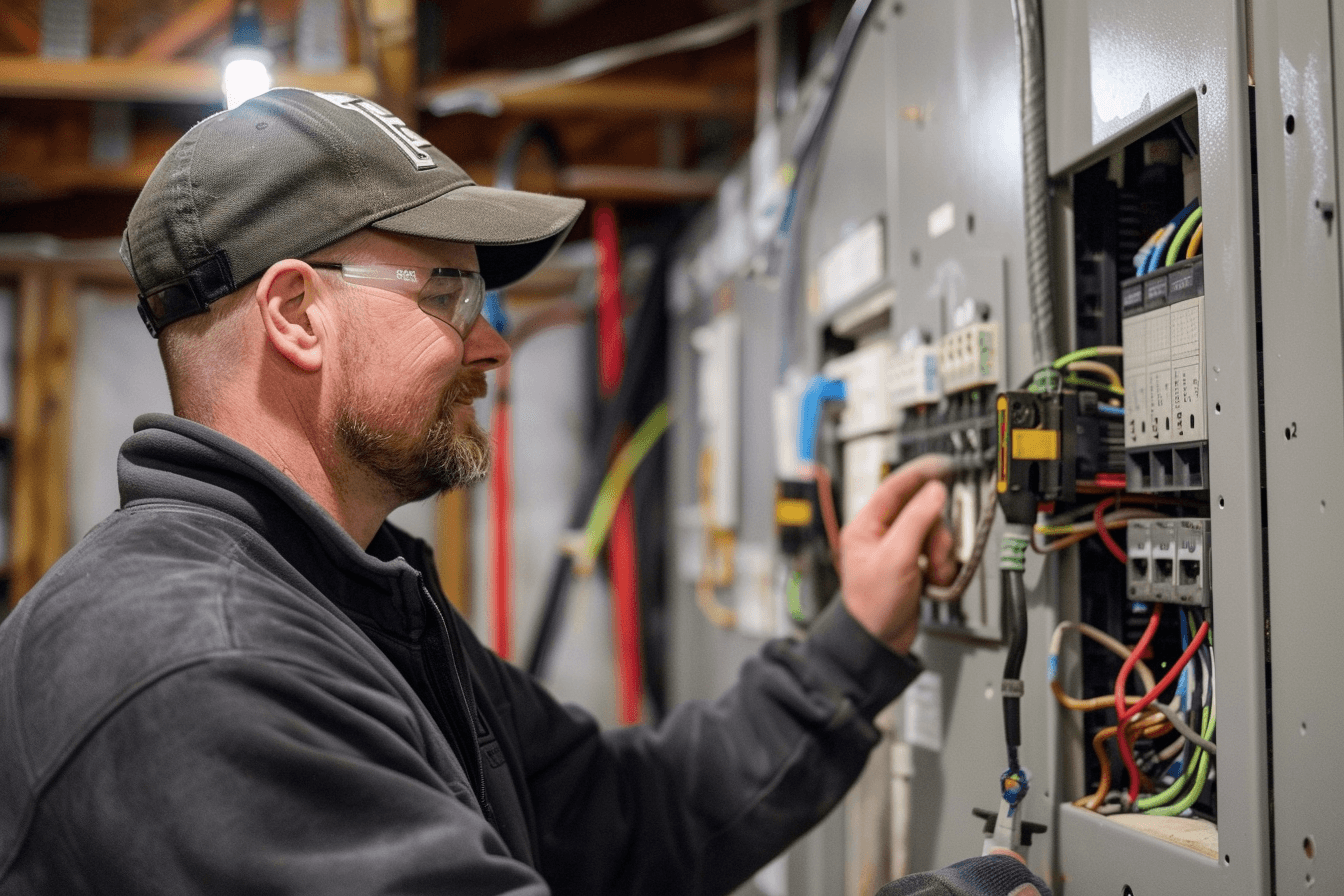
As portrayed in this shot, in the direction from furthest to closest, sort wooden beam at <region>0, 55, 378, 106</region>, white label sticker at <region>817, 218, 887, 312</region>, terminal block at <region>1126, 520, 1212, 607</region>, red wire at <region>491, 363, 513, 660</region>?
red wire at <region>491, 363, 513, 660</region> < wooden beam at <region>0, 55, 378, 106</region> < white label sticker at <region>817, 218, 887, 312</region> < terminal block at <region>1126, 520, 1212, 607</region>

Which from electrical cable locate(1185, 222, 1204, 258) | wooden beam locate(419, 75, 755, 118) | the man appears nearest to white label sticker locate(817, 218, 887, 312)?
the man

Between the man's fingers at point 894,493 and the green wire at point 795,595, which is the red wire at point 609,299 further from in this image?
the man's fingers at point 894,493

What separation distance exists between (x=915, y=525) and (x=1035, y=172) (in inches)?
15.8

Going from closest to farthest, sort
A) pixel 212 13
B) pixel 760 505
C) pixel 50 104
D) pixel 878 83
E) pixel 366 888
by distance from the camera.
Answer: pixel 366 888
pixel 878 83
pixel 760 505
pixel 212 13
pixel 50 104

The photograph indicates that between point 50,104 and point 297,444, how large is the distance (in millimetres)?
2670

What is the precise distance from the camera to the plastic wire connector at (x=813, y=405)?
158 cm

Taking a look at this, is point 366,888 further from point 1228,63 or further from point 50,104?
point 50,104

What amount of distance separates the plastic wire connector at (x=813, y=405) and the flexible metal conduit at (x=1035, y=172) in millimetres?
553

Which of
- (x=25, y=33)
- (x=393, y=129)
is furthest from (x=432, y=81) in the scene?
(x=393, y=129)

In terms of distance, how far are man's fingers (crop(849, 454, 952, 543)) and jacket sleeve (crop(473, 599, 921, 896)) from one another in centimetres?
10

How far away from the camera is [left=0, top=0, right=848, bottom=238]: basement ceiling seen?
2479mm

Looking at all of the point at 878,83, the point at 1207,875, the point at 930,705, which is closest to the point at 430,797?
the point at 1207,875

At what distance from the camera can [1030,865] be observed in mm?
1021

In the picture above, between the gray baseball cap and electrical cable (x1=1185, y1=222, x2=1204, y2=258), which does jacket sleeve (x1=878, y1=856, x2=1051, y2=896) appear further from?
the gray baseball cap
